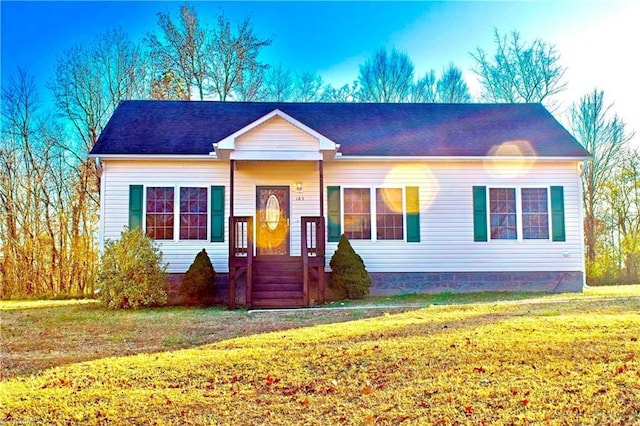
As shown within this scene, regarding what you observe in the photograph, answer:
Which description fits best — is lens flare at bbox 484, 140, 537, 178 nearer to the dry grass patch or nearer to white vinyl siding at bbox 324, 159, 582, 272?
white vinyl siding at bbox 324, 159, 582, 272

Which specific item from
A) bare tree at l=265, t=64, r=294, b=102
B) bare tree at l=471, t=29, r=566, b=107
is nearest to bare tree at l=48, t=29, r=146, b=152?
bare tree at l=265, t=64, r=294, b=102

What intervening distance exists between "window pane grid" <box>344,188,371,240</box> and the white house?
24mm

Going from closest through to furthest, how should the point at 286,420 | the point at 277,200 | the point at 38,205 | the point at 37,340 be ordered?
the point at 286,420 → the point at 37,340 → the point at 277,200 → the point at 38,205

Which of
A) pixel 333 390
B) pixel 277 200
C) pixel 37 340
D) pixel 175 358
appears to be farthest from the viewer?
pixel 277 200

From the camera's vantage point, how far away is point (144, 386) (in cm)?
506

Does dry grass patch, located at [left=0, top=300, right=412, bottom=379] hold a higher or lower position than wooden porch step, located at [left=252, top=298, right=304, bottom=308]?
lower

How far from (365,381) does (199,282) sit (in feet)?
24.3

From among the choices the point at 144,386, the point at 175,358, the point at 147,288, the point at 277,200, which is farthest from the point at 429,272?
the point at 144,386

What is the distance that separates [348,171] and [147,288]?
5.35 m

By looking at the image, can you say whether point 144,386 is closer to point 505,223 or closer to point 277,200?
point 277,200

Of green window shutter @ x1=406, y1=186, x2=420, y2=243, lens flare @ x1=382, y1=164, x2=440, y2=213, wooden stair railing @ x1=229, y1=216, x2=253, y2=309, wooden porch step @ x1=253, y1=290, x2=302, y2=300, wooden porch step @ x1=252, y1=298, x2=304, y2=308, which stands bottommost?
wooden porch step @ x1=252, y1=298, x2=304, y2=308

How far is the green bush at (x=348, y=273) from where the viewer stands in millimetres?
12234

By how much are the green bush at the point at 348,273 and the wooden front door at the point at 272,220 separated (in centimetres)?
141

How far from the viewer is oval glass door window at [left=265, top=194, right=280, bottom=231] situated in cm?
1320
